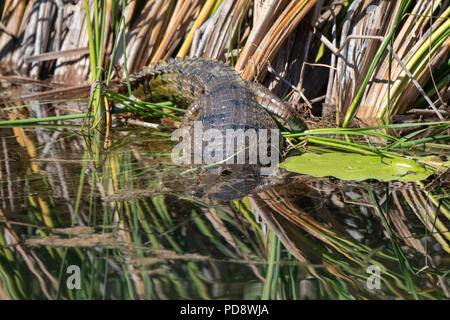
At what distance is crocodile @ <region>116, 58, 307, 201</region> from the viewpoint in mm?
3211

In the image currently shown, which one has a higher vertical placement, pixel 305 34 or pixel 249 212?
pixel 305 34

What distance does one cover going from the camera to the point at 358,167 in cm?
333

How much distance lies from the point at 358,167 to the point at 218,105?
131 cm

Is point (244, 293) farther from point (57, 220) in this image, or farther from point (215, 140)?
point (215, 140)

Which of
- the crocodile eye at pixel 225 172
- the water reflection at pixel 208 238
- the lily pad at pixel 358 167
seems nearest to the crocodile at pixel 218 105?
the crocodile eye at pixel 225 172

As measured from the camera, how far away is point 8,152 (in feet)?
12.4

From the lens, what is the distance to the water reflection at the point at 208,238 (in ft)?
6.73

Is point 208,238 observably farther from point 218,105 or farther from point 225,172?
point 218,105

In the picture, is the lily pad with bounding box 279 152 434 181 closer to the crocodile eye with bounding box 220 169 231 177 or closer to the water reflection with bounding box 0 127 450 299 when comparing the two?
the water reflection with bounding box 0 127 450 299

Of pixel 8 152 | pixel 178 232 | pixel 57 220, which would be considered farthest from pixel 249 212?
pixel 8 152

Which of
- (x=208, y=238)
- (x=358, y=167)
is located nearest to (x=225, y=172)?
(x=358, y=167)

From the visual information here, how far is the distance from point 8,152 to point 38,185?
0.83m

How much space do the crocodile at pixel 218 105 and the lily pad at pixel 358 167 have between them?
0.93 ft

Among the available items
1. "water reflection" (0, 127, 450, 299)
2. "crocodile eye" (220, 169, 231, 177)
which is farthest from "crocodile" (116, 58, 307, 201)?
"water reflection" (0, 127, 450, 299)
